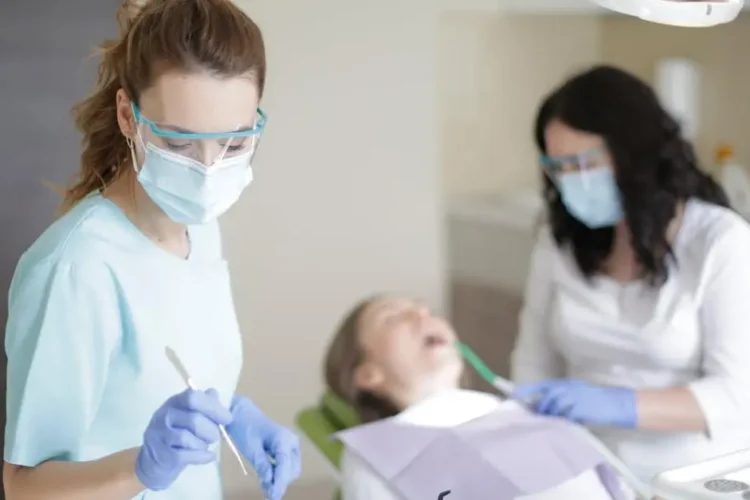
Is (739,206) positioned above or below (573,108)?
below

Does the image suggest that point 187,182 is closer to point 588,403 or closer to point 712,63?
point 588,403

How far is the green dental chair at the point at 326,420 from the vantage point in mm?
2021

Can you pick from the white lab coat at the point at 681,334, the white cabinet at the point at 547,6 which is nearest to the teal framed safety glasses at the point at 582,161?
the white lab coat at the point at 681,334

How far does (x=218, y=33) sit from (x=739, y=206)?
1906 mm

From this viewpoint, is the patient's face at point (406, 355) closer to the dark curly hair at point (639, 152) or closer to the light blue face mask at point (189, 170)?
the dark curly hair at point (639, 152)

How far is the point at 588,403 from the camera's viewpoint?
1.80 meters

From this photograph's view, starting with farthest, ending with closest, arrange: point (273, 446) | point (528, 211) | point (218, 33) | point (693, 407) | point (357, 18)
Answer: point (528, 211) → point (357, 18) → point (693, 407) → point (273, 446) → point (218, 33)

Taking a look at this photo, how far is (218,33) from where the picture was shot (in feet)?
4.10

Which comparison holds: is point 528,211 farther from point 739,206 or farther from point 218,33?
point 218,33

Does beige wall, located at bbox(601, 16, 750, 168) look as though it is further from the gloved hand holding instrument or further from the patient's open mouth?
the gloved hand holding instrument

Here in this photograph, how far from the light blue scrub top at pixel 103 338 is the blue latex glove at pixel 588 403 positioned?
681 mm

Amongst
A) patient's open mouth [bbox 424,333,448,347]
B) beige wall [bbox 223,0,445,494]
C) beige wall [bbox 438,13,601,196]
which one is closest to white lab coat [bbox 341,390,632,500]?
patient's open mouth [bbox 424,333,448,347]

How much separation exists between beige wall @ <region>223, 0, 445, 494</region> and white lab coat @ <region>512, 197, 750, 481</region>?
2.75ft

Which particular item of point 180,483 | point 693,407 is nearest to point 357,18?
point 693,407
